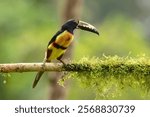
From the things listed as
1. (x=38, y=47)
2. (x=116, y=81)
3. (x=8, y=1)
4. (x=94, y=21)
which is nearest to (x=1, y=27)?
(x=8, y=1)

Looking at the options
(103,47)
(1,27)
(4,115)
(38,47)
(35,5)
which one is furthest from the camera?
(35,5)

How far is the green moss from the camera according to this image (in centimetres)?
476

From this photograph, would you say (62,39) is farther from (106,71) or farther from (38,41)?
(38,41)

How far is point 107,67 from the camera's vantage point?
4.80 m

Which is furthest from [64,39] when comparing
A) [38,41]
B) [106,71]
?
[38,41]

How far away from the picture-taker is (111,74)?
4.84 meters

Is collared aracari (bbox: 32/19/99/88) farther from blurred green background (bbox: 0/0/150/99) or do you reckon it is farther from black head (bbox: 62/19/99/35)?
blurred green background (bbox: 0/0/150/99)

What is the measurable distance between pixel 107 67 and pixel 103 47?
303 inches

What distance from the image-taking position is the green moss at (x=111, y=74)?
187 inches

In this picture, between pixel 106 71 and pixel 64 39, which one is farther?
pixel 106 71

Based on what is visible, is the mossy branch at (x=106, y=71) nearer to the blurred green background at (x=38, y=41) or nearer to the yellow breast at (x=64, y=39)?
the yellow breast at (x=64, y=39)

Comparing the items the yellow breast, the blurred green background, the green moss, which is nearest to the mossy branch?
the green moss

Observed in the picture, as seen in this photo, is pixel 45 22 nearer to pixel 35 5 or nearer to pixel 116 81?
pixel 35 5

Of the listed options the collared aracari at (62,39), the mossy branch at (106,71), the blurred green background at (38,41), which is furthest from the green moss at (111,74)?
the blurred green background at (38,41)
